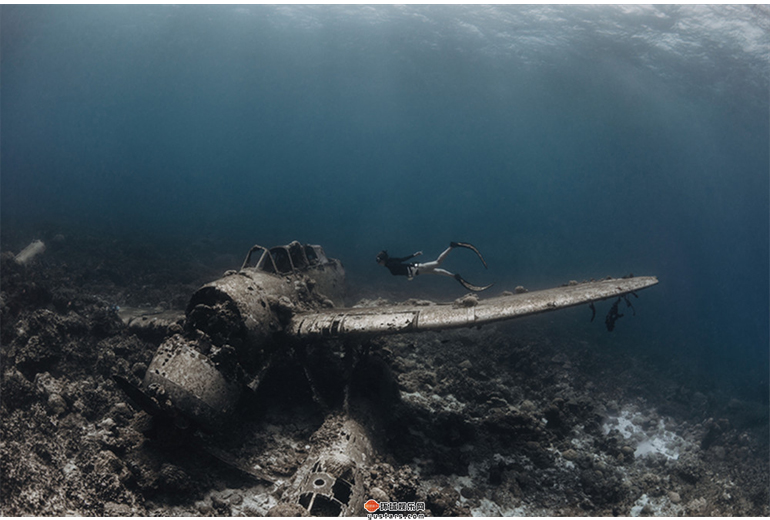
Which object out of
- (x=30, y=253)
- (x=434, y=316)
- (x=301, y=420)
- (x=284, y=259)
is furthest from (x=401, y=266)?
(x=30, y=253)

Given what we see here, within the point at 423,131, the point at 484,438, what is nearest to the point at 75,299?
the point at 484,438

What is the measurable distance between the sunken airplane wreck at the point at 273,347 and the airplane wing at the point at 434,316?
18 mm

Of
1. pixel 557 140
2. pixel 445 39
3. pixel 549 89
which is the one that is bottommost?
pixel 557 140

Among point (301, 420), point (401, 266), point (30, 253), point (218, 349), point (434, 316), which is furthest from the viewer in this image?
point (30, 253)

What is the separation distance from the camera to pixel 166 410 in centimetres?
467

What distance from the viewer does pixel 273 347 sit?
259 inches

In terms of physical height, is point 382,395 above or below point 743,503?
above

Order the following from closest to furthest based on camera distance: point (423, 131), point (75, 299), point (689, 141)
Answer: point (75, 299) → point (689, 141) → point (423, 131)

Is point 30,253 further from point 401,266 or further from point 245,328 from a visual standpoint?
point 401,266

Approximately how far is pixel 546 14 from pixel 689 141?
47.7 meters

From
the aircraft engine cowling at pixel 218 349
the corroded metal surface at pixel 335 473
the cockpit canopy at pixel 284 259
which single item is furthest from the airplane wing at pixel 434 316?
the cockpit canopy at pixel 284 259

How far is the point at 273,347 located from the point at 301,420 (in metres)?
1.47

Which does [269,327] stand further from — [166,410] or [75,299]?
[75,299]

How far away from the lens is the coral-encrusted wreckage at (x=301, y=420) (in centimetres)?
455
